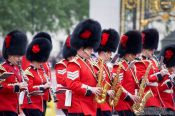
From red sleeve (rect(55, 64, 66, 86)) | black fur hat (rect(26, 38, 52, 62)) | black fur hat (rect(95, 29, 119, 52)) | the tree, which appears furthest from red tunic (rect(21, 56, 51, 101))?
the tree

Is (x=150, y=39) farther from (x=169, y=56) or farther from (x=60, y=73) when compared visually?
(x=60, y=73)

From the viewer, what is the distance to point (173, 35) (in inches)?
771

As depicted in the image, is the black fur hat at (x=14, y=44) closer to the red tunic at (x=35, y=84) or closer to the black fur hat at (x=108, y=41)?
the red tunic at (x=35, y=84)

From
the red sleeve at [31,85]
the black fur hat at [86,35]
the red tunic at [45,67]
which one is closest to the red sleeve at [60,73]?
the red tunic at [45,67]

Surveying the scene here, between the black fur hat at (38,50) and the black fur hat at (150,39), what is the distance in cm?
144

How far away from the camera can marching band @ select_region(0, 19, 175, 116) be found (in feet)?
36.4

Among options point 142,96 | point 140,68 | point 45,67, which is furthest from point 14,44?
point 142,96

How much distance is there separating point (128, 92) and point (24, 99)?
5.15 ft

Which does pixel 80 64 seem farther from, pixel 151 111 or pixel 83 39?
pixel 151 111

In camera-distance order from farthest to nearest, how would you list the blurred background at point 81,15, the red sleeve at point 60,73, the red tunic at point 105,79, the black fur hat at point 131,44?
the blurred background at point 81,15, the red sleeve at point 60,73, the black fur hat at point 131,44, the red tunic at point 105,79

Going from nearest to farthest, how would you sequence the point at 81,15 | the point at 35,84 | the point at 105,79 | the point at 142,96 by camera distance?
the point at 105,79 → the point at 142,96 → the point at 35,84 → the point at 81,15

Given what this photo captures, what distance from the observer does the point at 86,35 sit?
11.4 meters

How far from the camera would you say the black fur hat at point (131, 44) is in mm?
12938

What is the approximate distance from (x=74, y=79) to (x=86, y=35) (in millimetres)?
735
